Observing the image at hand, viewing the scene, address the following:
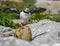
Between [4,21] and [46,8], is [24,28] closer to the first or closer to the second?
[4,21]

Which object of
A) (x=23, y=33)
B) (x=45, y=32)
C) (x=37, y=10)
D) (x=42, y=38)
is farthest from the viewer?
(x=37, y=10)

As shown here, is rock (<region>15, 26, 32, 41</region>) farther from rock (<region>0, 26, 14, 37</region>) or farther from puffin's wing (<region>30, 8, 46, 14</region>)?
puffin's wing (<region>30, 8, 46, 14</region>)

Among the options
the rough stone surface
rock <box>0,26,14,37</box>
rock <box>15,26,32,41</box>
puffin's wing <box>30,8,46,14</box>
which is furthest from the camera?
puffin's wing <box>30,8,46,14</box>

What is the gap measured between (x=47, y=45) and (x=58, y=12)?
6988 mm

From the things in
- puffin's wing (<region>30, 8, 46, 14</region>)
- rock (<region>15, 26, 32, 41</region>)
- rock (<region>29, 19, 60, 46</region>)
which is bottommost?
puffin's wing (<region>30, 8, 46, 14</region>)

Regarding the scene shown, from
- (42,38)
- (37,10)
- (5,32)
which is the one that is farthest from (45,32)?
(37,10)

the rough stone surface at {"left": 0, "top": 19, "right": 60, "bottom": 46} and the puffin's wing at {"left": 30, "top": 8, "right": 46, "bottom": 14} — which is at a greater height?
the rough stone surface at {"left": 0, "top": 19, "right": 60, "bottom": 46}

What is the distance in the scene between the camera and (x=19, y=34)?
4289mm

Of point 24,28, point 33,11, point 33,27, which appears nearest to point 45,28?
point 33,27

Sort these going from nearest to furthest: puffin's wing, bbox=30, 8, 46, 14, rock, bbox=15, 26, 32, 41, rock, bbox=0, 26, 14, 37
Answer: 1. rock, bbox=15, 26, 32, 41
2. rock, bbox=0, 26, 14, 37
3. puffin's wing, bbox=30, 8, 46, 14

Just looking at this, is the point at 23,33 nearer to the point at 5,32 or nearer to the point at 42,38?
the point at 42,38

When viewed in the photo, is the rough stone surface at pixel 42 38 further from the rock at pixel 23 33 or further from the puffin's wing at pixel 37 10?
the puffin's wing at pixel 37 10

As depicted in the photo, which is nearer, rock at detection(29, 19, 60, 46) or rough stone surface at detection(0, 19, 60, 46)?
rough stone surface at detection(0, 19, 60, 46)

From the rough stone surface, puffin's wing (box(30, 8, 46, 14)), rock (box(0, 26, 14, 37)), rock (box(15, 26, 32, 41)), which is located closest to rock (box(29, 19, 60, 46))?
the rough stone surface
